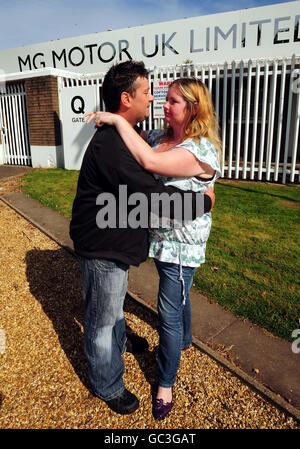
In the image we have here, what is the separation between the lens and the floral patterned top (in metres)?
1.96

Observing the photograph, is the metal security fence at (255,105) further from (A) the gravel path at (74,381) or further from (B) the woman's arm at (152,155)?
(B) the woman's arm at (152,155)

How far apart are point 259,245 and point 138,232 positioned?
3.18m

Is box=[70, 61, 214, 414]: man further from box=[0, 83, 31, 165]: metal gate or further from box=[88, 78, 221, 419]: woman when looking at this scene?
box=[0, 83, 31, 165]: metal gate

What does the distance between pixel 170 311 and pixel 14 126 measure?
11913 mm

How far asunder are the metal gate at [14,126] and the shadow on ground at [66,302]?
8.60 m

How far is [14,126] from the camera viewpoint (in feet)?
40.0

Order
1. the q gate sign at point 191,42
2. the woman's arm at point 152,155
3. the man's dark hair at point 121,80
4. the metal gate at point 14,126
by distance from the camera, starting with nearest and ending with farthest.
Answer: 1. the woman's arm at point 152,155
2. the man's dark hair at point 121,80
3. the q gate sign at point 191,42
4. the metal gate at point 14,126

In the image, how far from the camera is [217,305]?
11.0 feet

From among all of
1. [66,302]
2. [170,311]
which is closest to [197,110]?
[170,311]

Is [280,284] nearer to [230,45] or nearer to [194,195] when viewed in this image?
[194,195]

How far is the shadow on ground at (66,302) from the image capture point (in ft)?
8.86

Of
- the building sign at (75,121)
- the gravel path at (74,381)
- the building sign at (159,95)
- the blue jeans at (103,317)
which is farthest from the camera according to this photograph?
the building sign at (75,121)

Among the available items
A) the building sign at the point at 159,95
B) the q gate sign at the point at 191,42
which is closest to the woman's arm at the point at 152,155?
the building sign at the point at 159,95

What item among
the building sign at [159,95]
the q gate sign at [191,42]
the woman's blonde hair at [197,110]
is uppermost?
the q gate sign at [191,42]
